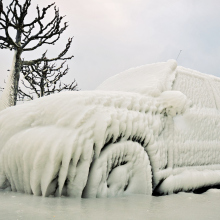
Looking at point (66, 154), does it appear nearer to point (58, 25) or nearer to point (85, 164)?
point (85, 164)

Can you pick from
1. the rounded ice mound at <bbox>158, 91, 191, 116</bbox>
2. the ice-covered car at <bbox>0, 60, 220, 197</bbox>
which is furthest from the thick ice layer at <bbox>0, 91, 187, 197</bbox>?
the rounded ice mound at <bbox>158, 91, 191, 116</bbox>

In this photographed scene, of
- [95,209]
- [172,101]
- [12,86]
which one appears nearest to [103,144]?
[95,209]

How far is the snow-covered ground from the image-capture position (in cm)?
125

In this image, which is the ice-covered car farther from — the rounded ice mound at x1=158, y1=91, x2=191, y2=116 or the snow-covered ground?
the snow-covered ground

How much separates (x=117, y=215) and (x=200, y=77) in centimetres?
278

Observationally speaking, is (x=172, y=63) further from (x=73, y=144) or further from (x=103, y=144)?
(x=73, y=144)

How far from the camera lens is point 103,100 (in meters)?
2.00

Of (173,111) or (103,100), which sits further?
(173,111)

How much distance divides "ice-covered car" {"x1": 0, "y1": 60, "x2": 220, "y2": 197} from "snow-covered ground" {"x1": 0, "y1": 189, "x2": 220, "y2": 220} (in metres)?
0.13

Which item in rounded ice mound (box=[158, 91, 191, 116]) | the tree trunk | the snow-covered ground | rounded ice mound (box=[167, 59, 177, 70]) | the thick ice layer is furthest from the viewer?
the tree trunk

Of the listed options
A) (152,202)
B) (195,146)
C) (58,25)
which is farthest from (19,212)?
(58,25)

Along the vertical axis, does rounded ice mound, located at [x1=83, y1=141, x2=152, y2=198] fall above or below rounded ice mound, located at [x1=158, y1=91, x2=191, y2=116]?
below

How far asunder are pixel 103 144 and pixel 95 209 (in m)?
0.50

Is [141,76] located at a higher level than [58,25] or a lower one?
lower
